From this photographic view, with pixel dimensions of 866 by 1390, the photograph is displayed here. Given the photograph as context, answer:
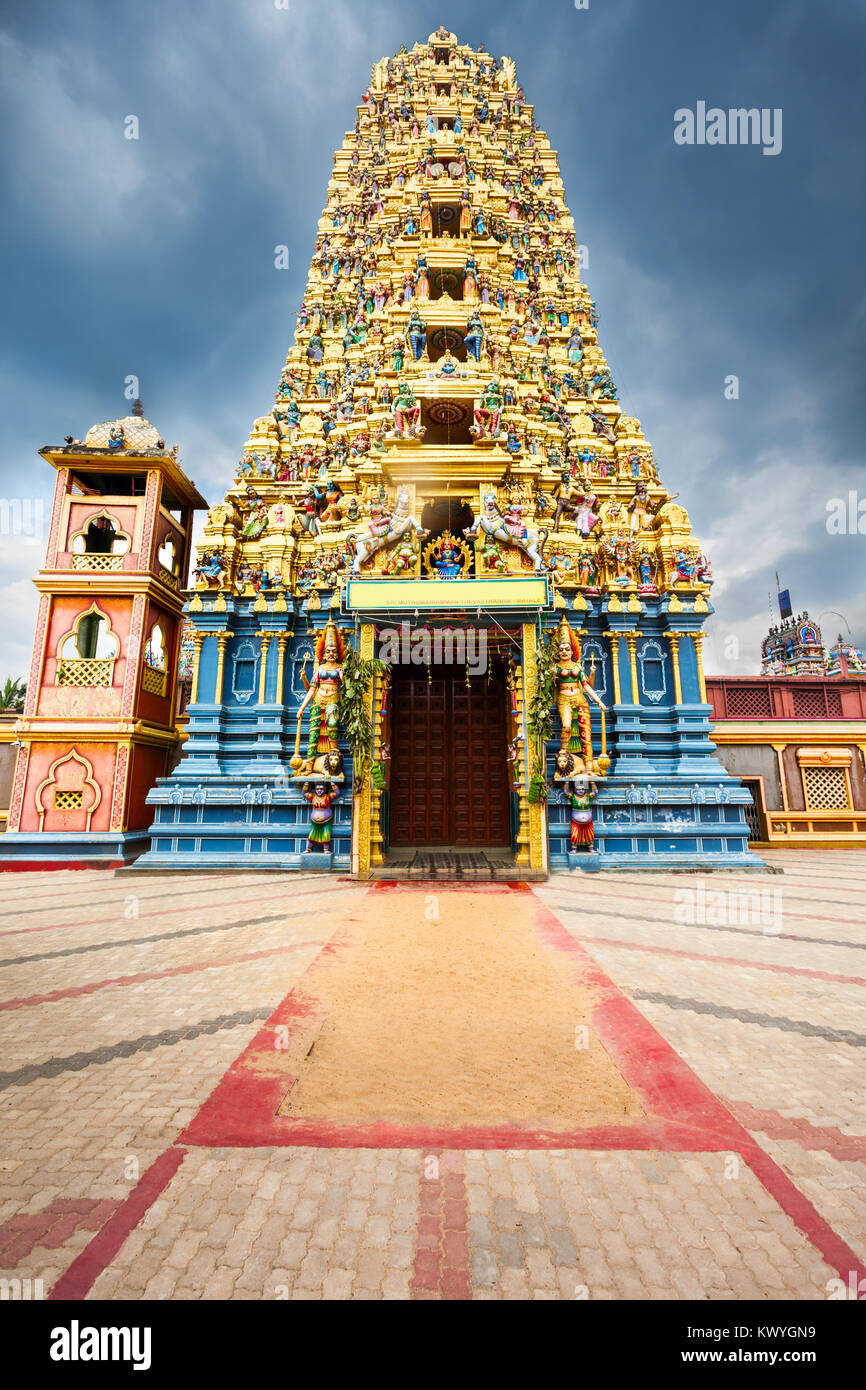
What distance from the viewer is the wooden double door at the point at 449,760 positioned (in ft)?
44.2

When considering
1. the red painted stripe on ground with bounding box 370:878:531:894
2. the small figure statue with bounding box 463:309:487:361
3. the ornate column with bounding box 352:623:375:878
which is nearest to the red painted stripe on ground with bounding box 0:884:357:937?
the red painted stripe on ground with bounding box 370:878:531:894

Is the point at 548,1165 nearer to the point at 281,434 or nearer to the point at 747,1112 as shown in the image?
the point at 747,1112

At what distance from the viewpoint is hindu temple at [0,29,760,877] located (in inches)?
452

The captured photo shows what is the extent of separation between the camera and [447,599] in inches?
428

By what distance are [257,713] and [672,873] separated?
9602mm

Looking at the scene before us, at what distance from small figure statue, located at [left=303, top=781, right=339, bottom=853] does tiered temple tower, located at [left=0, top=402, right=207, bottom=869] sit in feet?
16.5

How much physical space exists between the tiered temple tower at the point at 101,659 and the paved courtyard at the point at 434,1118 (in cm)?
815

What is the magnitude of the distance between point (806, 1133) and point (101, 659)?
15.6m

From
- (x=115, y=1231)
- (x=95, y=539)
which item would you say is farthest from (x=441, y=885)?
(x=95, y=539)

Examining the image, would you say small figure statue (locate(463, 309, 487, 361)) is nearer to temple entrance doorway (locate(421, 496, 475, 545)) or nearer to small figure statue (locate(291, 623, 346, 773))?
temple entrance doorway (locate(421, 496, 475, 545))

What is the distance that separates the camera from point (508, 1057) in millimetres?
3559

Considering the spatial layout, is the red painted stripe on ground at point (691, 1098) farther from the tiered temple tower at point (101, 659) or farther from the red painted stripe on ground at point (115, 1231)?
the tiered temple tower at point (101, 659)

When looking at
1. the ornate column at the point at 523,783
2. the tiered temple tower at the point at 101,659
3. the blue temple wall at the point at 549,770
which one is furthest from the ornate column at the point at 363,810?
the tiered temple tower at the point at 101,659
